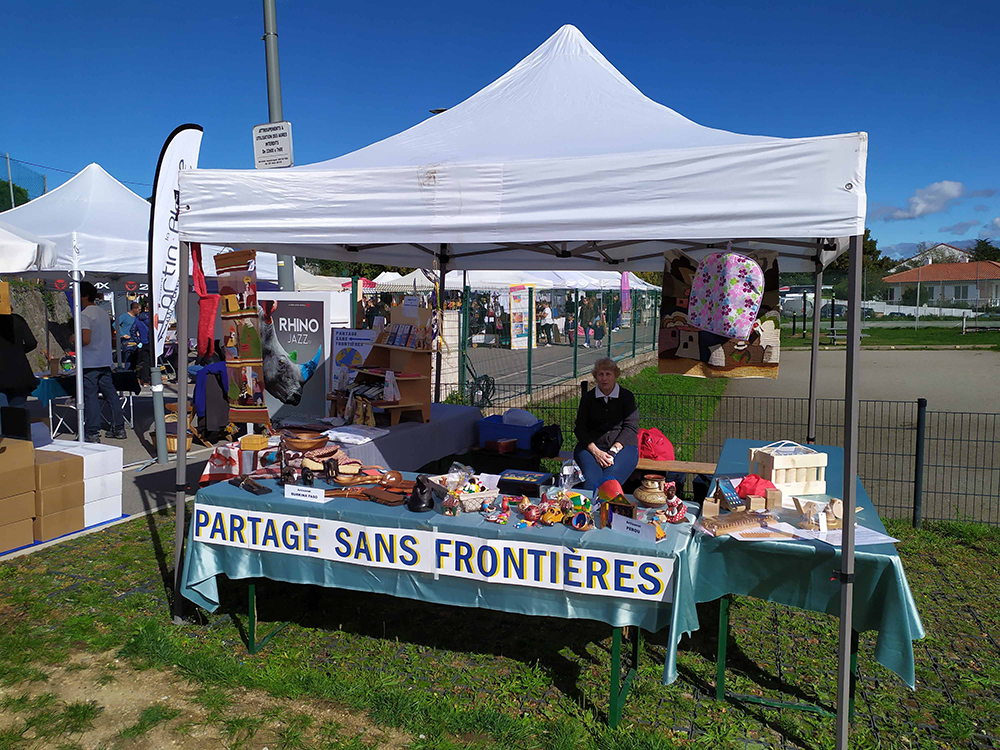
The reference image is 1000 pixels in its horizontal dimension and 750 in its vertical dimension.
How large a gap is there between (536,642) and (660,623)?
46.1 inches

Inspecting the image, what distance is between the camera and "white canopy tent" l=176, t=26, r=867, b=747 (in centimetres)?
282

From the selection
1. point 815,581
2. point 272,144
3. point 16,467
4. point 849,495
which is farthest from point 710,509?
point 16,467

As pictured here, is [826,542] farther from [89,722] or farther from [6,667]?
[6,667]

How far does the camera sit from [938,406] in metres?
12.0

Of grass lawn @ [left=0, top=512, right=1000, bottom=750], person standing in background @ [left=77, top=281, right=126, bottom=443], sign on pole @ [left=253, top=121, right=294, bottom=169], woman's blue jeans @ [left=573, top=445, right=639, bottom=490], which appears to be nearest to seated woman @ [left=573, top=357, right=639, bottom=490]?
woman's blue jeans @ [left=573, top=445, right=639, bottom=490]

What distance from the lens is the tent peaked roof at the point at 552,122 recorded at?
3518 mm

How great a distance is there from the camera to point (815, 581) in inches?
119

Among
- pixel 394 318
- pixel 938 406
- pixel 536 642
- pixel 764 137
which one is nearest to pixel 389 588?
pixel 536 642

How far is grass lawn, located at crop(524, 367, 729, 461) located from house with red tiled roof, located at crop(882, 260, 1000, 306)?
5354cm

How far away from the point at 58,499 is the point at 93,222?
4.73 metres

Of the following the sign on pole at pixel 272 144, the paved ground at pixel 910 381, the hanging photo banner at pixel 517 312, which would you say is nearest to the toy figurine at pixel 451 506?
the sign on pole at pixel 272 144

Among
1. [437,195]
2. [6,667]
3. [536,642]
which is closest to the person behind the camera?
[437,195]

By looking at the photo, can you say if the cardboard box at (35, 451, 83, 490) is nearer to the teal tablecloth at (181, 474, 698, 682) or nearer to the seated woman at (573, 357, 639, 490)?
the teal tablecloth at (181, 474, 698, 682)

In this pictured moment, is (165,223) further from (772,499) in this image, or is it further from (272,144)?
(772,499)
